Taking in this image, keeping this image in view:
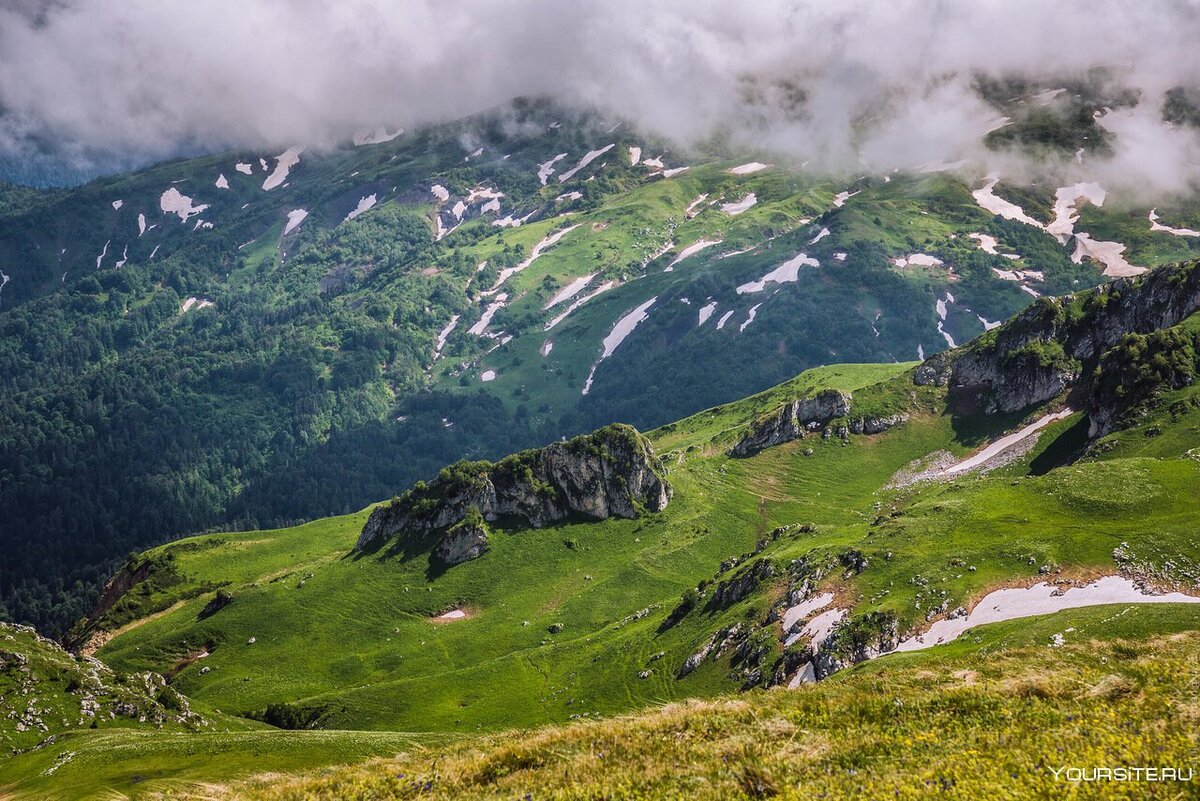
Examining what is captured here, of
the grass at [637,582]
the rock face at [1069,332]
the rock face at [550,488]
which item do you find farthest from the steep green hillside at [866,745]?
the rock face at [1069,332]

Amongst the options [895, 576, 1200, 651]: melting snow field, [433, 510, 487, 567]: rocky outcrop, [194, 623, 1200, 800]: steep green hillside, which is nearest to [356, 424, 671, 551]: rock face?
[433, 510, 487, 567]: rocky outcrop

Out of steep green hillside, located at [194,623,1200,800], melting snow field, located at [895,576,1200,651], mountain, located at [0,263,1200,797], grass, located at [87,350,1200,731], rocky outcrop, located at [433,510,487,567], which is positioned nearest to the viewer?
steep green hillside, located at [194,623,1200,800]

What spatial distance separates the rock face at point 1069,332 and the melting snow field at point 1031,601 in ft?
368

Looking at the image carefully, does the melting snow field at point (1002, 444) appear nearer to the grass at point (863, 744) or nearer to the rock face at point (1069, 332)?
the rock face at point (1069, 332)

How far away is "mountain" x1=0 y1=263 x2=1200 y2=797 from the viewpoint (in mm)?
24719

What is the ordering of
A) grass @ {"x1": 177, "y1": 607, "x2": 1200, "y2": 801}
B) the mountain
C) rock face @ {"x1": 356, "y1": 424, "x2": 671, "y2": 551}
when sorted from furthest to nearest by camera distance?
rock face @ {"x1": 356, "y1": 424, "x2": 671, "y2": 551}, the mountain, grass @ {"x1": 177, "y1": 607, "x2": 1200, "y2": 801}

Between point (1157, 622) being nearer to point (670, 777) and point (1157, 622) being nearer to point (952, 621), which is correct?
point (952, 621)

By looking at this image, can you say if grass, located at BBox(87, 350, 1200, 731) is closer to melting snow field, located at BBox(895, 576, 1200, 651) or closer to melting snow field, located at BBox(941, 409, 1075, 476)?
melting snow field, located at BBox(895, 576, 1200, 651)

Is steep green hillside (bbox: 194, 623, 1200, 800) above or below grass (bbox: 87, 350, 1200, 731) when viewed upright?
above

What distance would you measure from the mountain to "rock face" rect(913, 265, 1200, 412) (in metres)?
0.63

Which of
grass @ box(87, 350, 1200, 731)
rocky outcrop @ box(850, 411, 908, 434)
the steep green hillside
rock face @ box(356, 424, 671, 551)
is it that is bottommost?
grass @ box(87, 350, 1200, 731)

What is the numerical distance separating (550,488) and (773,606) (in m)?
85.2

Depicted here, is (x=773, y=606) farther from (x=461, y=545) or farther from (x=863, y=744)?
(x=461, y=545)

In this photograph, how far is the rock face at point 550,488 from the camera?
175250 mm
